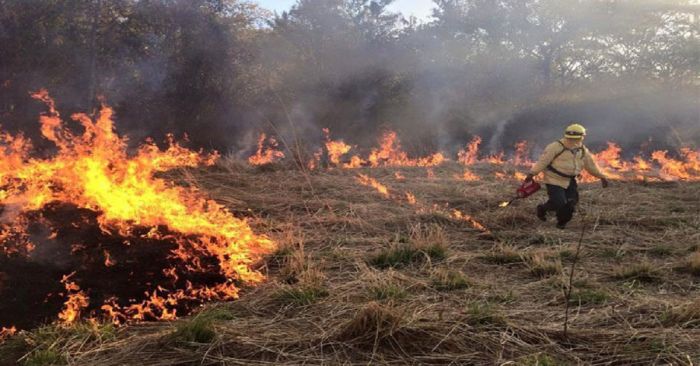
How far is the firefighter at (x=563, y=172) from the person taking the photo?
17.9 feet

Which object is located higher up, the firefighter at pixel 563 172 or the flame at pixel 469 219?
the firefighter at pixel 563 172

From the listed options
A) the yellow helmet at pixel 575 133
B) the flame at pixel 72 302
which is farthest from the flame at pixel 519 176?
the flame at pixel 72 302

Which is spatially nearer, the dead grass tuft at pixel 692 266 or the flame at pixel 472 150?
the dead grass tuft at pixel 692 266

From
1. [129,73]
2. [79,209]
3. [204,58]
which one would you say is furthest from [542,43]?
[79,209]

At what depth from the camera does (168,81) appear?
602 inches

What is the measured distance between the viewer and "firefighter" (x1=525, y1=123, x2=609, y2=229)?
546 centimetres

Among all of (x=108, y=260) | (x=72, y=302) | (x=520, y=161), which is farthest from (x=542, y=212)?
(x=520, y=161)

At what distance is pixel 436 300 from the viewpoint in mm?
3188

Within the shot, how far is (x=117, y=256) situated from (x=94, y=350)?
110 centimetres

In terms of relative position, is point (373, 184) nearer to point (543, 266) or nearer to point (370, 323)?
point (543, 266)

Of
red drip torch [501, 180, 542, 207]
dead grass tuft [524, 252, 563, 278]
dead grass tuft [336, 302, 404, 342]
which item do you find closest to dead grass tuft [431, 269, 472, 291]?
dead grass tuft [524, 252, 563, 278]

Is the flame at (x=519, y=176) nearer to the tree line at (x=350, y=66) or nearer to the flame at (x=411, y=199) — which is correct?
the flame at (x=411, y=199)

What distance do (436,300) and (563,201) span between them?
2952mm

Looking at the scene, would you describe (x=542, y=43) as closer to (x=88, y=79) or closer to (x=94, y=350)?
(x=88, y=79)
